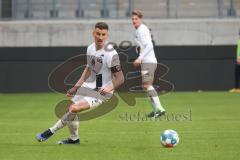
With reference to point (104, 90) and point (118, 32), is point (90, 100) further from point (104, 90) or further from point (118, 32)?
point (118, 32)

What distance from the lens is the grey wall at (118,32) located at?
26766 mm

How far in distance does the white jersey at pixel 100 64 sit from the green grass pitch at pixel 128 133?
1.01m

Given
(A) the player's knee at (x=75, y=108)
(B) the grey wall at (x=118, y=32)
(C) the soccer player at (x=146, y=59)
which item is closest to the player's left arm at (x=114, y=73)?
(A) the player's knee at (x=75, y=108)

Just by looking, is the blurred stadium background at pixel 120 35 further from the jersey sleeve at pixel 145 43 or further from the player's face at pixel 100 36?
the player's face at pixel 100 36

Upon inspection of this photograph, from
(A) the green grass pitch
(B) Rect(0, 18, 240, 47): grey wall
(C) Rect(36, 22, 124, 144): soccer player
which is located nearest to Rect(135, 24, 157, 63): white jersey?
(A) the green grass pitch

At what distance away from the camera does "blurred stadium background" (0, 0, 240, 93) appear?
2583cm

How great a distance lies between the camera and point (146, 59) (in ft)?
56.0

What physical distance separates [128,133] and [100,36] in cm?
277

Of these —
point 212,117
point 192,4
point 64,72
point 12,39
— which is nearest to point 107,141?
point 212,117

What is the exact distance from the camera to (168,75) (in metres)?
25.7

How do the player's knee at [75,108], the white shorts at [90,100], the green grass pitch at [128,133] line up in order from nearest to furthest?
the green grass pitch at [128,133]
the player's knee at [75,108]
the white shorts at [90,100]

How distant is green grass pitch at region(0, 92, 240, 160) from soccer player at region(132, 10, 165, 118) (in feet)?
1.82

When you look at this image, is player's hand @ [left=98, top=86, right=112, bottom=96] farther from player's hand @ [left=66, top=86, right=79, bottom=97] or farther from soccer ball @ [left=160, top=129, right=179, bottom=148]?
soccer ball @ [left=160, top=129, right=179, bottom=148]

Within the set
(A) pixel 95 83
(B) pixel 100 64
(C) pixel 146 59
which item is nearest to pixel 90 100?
(A) pixel 95 83
